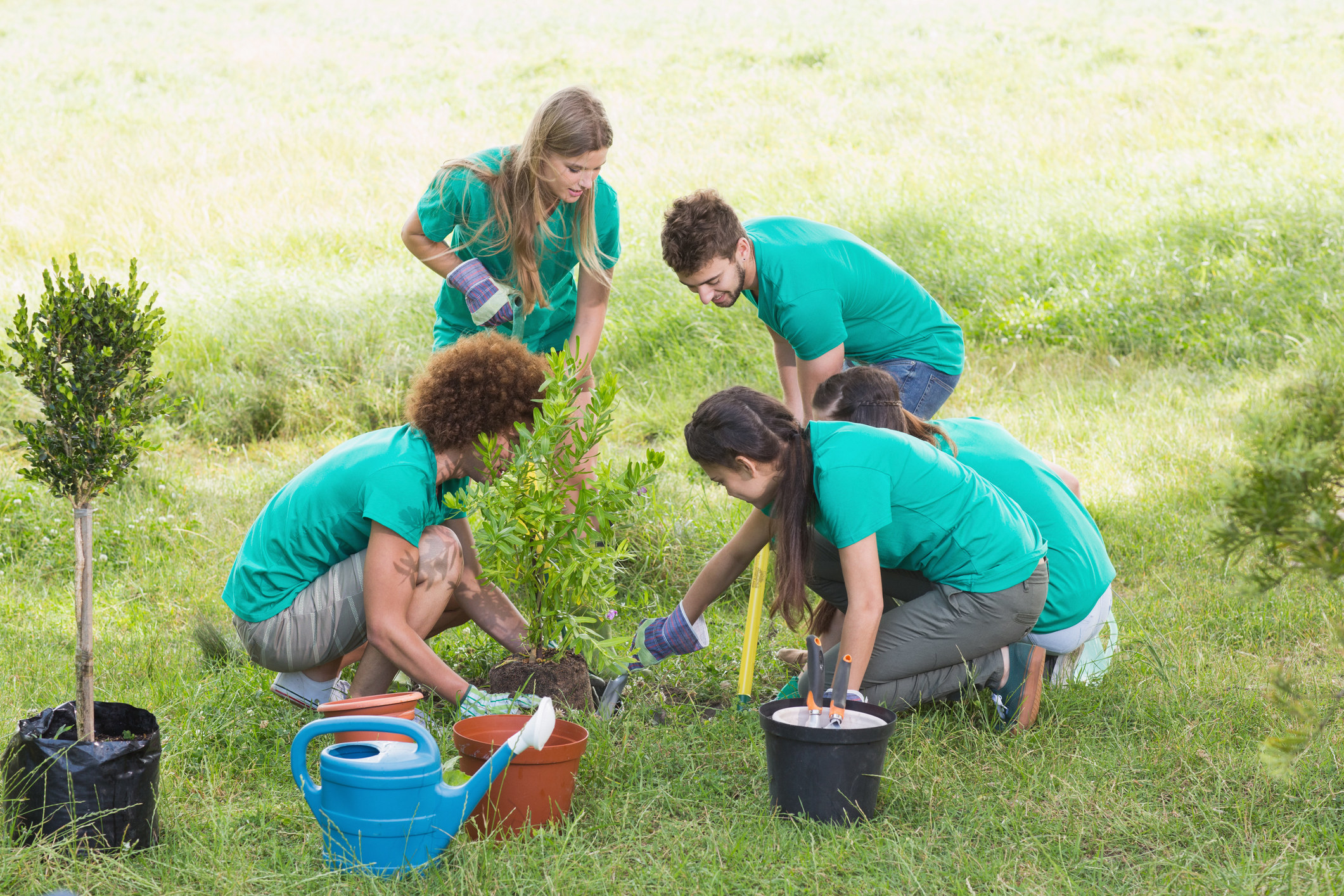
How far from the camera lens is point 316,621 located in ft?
9.86

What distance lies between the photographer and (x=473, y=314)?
3.55 meters

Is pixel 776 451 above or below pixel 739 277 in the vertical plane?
below

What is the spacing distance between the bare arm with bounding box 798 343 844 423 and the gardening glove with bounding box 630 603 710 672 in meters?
0.79

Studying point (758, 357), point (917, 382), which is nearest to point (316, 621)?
point (917, 382)

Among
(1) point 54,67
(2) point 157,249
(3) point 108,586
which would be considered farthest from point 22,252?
(1) point 54,67

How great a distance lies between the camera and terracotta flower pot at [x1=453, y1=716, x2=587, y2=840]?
240 centimetres

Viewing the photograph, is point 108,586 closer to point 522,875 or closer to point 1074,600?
point 522,875

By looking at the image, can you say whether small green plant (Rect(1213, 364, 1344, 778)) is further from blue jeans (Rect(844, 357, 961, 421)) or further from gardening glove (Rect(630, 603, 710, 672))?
blue jeans (Rect(844, 357, 961, 421))

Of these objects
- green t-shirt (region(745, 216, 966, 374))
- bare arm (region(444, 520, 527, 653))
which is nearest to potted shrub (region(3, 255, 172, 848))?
bare arm (region(444, 520, 527, 653))

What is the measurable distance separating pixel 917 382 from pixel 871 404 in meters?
0.91

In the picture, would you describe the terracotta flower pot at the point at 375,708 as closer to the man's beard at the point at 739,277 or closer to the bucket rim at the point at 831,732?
the bucket rim at the point at 831,732

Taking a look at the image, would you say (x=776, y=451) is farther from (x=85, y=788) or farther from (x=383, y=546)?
(x=85, y=788)

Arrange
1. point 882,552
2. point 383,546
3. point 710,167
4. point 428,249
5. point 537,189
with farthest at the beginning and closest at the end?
1. point 710,167
2. point 428,249
3. point 537,189
4. point 882,552
5. point 383,546

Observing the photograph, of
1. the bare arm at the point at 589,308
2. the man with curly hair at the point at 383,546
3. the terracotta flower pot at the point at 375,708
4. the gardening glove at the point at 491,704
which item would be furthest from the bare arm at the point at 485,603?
the bare arm at the point at 589,308
